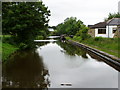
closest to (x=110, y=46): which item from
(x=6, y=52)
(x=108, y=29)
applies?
(x=6, y=52)

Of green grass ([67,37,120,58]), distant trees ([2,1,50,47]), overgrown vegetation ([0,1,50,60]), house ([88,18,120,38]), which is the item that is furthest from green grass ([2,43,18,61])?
house ([88,18,120,38])

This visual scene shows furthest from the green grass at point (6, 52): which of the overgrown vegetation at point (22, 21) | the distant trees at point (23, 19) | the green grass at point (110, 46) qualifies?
the green grass at point (110, 46)

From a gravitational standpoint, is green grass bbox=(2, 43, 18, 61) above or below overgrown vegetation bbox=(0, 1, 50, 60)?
below

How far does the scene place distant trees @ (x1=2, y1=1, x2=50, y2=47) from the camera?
2516cm

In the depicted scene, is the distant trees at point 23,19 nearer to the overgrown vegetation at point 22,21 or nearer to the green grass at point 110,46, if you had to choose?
the overgrown vegetation at point 22,21

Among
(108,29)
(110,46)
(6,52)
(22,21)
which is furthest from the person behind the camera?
(108,29)

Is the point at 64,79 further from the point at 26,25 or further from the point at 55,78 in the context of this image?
the point at 26,25

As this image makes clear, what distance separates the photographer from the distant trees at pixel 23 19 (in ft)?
82.5

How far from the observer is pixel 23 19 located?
85.1ft

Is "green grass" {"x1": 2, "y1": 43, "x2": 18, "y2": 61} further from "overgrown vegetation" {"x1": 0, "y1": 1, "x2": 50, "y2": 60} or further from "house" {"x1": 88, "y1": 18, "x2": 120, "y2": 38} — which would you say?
"house" {"x1": 88, "y1": 18, "x2": 120, "y2": 38}

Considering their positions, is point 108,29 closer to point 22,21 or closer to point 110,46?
point 110,46

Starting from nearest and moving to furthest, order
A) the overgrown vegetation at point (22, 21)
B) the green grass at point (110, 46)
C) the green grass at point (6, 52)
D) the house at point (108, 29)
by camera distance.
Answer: the green grass at point (6, 52)
the green grass at point (110, 46)
the overgrown vegetation at point (22, 21)
the house at point (108, 29)

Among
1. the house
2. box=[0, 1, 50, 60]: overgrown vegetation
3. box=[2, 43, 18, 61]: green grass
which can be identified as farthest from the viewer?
the house

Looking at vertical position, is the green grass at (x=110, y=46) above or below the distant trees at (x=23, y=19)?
below
